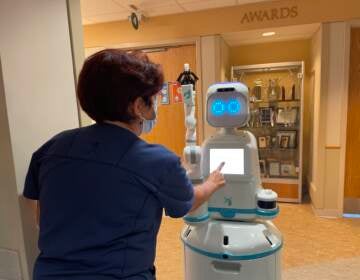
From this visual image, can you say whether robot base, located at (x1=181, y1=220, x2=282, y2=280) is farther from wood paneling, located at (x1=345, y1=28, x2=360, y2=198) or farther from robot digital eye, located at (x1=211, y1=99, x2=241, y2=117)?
wood paneling, located at (x1=345, y1=28, x2=360, y2=198)

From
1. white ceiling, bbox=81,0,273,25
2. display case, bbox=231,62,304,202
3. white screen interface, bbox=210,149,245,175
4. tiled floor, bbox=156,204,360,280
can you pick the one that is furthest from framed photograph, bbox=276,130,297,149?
white screen interface, bbox=210,149,245,175

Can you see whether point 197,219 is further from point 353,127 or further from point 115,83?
point 353,127

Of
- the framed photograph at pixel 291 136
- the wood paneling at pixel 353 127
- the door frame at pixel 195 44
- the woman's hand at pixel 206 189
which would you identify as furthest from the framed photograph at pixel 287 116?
the woman's hand at pixel 206 189

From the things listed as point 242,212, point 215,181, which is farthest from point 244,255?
point 215,181

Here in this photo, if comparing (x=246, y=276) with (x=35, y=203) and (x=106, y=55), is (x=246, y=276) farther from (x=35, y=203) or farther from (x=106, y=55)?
(x=106, y=55)

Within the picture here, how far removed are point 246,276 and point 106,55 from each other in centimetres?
117

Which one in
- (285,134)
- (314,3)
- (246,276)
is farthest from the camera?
(285,134)

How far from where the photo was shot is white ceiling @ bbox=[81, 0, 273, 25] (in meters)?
2.82

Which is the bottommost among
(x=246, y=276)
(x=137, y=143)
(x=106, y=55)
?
(x=246, y=276)

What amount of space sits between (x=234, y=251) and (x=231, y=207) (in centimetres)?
21

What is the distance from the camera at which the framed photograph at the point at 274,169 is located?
12.0 ft

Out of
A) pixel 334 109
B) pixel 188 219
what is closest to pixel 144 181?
pixel 188 219

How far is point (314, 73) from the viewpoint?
334 centimetres

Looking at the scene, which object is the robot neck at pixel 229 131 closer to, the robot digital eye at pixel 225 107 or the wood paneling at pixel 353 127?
the robot digital eye at pixel 225 107
